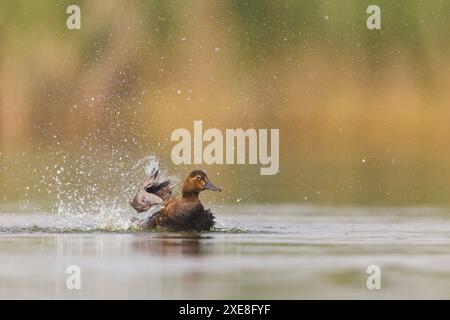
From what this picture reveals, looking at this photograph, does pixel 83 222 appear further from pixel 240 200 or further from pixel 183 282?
Answer: pixel 183 282

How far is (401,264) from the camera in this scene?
1429 centimetres

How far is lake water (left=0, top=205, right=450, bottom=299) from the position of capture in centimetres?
1298

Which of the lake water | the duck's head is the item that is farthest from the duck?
the lake water

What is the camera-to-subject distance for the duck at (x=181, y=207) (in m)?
16.1

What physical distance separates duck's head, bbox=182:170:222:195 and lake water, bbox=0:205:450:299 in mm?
484

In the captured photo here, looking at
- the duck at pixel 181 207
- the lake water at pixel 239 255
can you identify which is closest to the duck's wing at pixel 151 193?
the duck at pixel 181 207

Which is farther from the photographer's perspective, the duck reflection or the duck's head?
the duck's head

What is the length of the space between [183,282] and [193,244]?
2.03 m

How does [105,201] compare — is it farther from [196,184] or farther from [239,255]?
[239,255]

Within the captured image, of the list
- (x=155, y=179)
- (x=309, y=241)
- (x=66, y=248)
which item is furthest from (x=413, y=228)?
(x=66, y=248)

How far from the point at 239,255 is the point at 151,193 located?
Answer: 241cm

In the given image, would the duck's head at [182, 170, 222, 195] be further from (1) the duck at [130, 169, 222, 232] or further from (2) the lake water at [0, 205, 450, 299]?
(2) the lake water at [0, 205, 450, 299]

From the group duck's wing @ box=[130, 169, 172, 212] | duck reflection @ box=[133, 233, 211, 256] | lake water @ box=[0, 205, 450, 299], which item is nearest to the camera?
lake water @ box=[0, 205, 450, 299]

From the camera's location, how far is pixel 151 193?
16.8 meters
